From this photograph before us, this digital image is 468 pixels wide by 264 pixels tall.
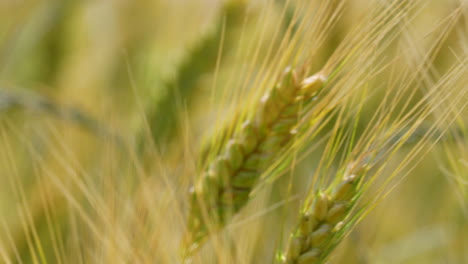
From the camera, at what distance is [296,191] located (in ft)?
1.78

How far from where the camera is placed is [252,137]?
0.36 meters

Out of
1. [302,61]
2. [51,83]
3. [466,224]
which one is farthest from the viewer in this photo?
[51,83]

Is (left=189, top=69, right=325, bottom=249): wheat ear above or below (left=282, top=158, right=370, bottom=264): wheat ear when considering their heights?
above

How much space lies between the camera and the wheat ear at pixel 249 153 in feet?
1.12

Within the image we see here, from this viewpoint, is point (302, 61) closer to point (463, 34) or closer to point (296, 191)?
point (463, 34)

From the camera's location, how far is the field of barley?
322 millimetres

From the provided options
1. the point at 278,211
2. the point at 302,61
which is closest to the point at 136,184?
A: the point at 278,211

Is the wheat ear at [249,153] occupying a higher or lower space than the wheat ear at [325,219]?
higher

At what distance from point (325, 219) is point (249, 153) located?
0.26 feet

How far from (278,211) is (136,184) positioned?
0.14 metres

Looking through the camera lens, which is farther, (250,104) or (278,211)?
(278,211)

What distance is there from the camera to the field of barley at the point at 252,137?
322 mm

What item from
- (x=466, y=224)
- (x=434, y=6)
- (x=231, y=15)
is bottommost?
(x=466, y=224)

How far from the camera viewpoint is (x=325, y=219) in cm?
30
